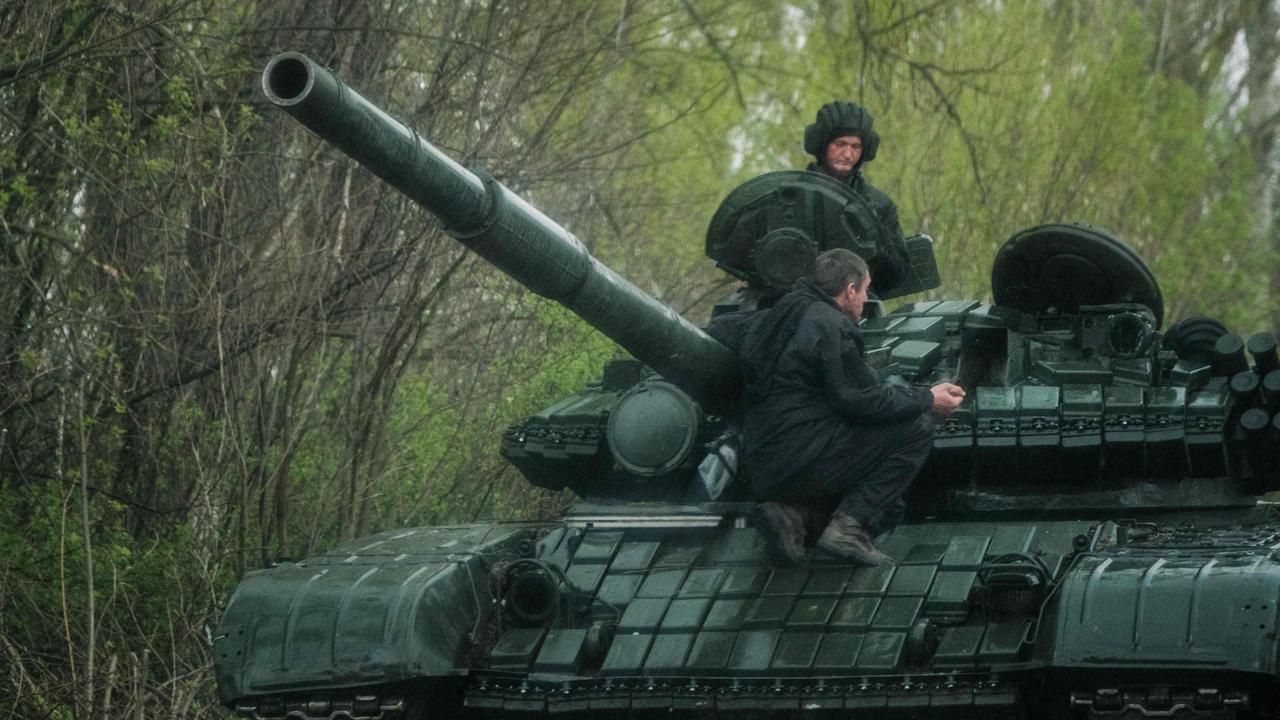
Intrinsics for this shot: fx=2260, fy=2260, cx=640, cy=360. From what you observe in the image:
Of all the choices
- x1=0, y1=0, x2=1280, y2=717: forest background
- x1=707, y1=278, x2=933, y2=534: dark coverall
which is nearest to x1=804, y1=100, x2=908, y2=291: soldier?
x1=707, y1=278, x2=933, y2=534: dark coverall

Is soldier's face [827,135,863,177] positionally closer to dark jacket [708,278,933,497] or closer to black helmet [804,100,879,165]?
black helmet [804,100,879,165]

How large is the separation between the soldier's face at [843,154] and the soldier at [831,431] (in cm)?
196

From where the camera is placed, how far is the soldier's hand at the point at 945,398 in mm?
9008

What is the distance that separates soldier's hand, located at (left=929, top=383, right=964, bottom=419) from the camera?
9.01 metres

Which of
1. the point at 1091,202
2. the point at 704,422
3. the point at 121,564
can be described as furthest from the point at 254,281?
the point at 1091,202

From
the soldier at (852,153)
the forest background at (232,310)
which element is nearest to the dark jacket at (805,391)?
the soldier at (852,153)

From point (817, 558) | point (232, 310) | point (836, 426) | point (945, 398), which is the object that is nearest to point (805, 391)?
point (836, 426)

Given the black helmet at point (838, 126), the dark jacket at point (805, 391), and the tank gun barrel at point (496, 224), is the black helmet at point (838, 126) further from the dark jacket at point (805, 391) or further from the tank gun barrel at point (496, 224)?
the tank gun barrel at point (496, 224)

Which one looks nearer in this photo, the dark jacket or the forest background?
the dark jacket

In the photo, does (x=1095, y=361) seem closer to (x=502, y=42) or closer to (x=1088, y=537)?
(x=1088, y=537)

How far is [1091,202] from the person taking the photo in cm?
2711

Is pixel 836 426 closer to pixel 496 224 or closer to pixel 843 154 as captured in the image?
pixel 496 224

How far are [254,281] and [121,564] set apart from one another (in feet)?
6.70

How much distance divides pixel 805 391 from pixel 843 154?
2313 millimetres
